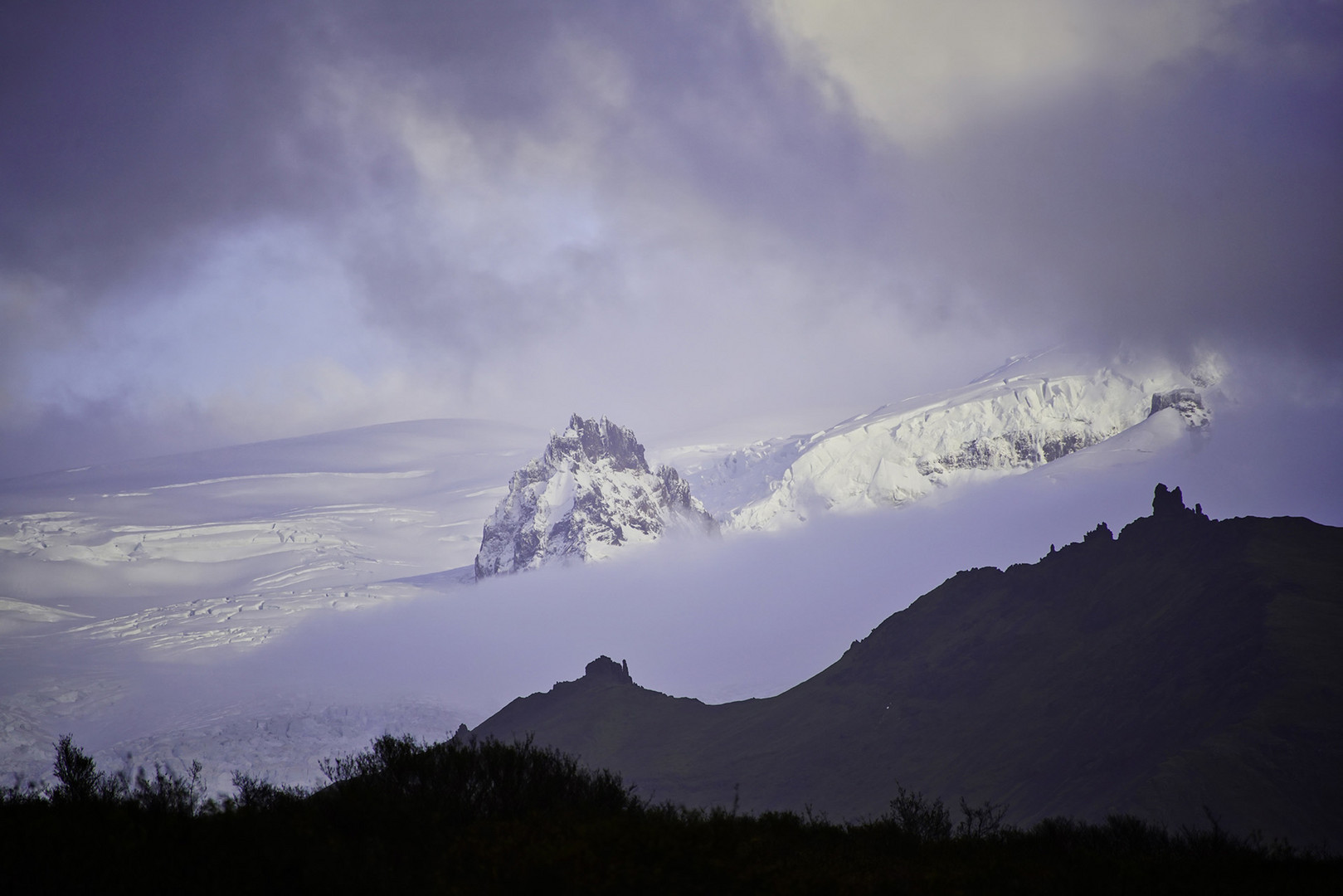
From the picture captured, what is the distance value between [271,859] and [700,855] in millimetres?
11488

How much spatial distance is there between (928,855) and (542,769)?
1449cm

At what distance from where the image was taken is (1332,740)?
14812 cm

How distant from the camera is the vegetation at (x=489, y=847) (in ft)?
74.4

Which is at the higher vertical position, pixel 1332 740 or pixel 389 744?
pixel 389 744

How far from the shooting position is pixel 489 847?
2570cm

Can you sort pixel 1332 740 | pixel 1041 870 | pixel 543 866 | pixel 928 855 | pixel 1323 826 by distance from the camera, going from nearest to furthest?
pixel 543 866 → pixel 1041 870 → pixel 928 855 → pixel 1323 826 → pixel 1332 740

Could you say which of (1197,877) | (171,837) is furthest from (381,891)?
(1197,877)

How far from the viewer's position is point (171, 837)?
24.3 meters

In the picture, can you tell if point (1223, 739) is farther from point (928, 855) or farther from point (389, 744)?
point (389, 744)

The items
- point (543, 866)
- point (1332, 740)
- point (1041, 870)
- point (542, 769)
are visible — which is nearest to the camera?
point (543, 866)

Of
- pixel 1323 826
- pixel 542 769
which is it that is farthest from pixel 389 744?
pixel 1323 826

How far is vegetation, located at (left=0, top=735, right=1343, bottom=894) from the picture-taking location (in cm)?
2269

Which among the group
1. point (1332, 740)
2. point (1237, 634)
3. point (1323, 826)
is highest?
point (1237, 634)

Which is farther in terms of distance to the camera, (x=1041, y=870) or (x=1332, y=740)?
(x=1332, y=740)
